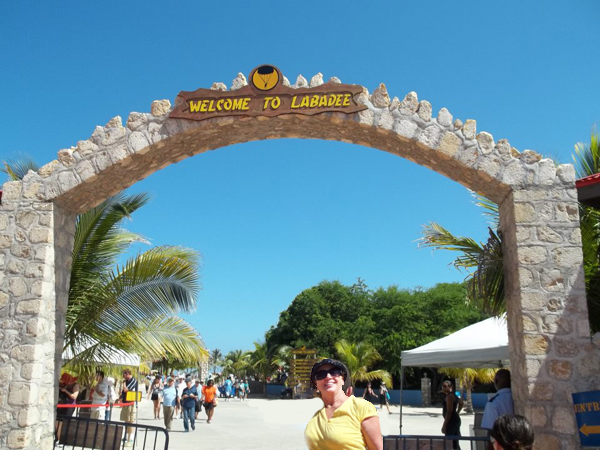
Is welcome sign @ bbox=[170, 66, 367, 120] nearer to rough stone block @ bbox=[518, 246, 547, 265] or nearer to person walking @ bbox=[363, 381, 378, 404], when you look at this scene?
rough stone block @ bbox=[518, 246, 547, 265]

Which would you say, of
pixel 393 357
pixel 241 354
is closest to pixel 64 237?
pixel 393 357

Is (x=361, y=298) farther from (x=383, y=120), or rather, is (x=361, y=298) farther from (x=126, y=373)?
(x=383, y=120)

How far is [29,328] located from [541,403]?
218 inches

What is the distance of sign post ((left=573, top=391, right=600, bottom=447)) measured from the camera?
185 inches

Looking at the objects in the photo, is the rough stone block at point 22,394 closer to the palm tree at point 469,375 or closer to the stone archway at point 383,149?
the stone archway at point 383,149

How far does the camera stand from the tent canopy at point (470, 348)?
7.74 meters

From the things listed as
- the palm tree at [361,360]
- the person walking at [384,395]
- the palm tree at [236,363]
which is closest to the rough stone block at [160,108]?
the person walking at [384,395]

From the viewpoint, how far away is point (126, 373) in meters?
10.9

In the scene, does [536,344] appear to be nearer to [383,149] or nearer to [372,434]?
[383,149]

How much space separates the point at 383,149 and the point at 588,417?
3711mm

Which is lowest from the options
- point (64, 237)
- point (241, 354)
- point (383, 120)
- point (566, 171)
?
point (241, 354)

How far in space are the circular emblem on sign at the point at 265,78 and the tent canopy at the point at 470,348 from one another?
4476 mm

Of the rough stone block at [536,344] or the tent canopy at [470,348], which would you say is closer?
the rough stone block at [536,344]

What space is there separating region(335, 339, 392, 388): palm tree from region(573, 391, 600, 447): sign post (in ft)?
69.8
